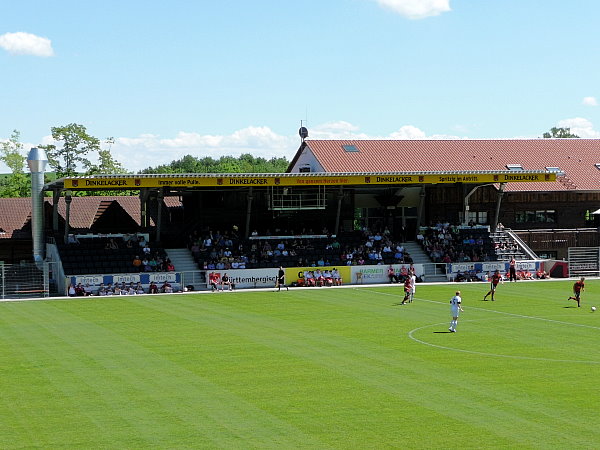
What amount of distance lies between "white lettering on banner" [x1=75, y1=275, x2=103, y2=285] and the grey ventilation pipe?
23.5 feet

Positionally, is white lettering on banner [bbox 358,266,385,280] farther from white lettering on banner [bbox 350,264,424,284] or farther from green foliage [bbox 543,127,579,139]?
Result: green foliage [bbox 543,127,579,139]

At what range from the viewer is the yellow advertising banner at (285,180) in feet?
180

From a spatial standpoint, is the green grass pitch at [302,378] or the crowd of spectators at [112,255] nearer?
the green grass pitch at [302,378]

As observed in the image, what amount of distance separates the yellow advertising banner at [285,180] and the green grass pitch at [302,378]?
49.3ft

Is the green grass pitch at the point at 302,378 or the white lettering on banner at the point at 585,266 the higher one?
the white lettering on banner at the point at 585,266

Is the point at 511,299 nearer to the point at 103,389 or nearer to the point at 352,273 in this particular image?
the point at 352,273

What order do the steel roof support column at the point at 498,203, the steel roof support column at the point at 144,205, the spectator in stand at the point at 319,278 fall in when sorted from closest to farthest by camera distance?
the spectator in stand at the point at 319,278 < the steel roof support column at the point at 144,205 < the steel roof support column at the point at 498,203

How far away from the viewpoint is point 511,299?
148 ft

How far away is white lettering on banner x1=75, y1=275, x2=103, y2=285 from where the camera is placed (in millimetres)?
51375

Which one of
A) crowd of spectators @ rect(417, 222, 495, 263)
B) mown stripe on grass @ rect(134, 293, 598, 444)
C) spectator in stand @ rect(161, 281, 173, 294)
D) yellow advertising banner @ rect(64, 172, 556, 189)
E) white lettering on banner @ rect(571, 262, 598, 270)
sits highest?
yellow advertising banner @ rect(64, 172, 556, 189)

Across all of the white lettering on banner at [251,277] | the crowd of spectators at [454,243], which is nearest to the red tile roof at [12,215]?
the white lettering on banner at [251,277]

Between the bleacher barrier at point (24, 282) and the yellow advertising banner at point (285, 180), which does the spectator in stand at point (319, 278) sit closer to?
the yellow advertising banner at point (285, 180)

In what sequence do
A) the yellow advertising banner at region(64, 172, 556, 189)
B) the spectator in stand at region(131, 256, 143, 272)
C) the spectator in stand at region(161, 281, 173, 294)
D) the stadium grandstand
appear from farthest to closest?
the stadium grandstand
the yellow advertising banner at region(64, 172, 556, 189)
the spectator in stand at region(131, 256, 143, 272)
the spectator in stand at region(161, 281, 173, 294)

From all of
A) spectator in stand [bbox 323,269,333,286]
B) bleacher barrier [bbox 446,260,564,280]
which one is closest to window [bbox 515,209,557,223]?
bleacher barrier [bbox 446,260,564,280]
